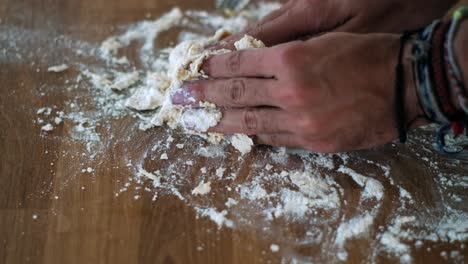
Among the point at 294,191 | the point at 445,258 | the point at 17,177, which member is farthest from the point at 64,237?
the point at 445,258

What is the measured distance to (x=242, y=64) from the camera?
1024 millimetres

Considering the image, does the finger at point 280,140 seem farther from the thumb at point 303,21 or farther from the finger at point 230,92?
the thumb at point 303,21

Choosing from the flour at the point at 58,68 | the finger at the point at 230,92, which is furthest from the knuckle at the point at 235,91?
the flour at the point at 58,68

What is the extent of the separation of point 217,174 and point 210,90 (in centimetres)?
19

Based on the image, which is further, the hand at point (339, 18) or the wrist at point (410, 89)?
the hand at point (339, 18)

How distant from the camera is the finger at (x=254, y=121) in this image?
100 centimetres

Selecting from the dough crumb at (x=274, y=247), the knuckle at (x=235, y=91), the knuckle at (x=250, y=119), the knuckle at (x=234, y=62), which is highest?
the knuckle at (x=234, y=62)

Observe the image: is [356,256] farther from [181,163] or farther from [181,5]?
[181,5]

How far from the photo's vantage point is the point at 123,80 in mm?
1300

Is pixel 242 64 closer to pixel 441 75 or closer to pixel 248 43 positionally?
pixel 248 43

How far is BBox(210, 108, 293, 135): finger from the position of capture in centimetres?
100

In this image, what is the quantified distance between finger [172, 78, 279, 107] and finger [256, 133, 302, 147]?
83mm

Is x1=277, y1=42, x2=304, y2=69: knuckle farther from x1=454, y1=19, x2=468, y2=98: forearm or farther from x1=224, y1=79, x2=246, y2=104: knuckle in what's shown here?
x1=454, y1=19, x2=468, y2=98: forearm

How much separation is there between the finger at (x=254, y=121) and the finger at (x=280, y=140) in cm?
2
